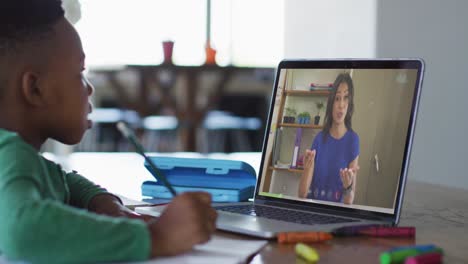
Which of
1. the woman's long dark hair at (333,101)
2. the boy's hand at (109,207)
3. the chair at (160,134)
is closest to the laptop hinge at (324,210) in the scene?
the woman's long dark hair at (333,101)

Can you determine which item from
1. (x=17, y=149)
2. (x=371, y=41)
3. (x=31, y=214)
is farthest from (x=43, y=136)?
(x=371, y=41)

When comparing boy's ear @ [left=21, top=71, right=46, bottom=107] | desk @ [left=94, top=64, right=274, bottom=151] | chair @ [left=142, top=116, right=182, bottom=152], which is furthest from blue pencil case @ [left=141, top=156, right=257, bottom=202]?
chair @ [left=142, top=116, right=182, bottom=152]

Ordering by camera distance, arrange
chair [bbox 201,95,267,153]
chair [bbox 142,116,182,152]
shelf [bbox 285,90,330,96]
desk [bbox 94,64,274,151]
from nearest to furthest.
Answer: shelf [bbox 285,90,330,96] → desk [bbox 94,64,274,151] → chair [bbox 142,116,182,152] → chair [bbox 201,95,267,153]

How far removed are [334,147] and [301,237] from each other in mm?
252

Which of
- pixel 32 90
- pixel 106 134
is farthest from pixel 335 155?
pixel 106 134

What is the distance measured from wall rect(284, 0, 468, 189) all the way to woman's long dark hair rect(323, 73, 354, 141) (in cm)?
62

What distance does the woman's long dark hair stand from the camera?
110 cm

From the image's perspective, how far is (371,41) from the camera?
1.76 m

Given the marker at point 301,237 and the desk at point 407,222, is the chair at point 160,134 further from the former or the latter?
the marker at point 301,237

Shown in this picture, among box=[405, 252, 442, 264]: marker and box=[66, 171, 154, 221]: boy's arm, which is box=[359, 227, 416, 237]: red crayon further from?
box=[66, 171, 154, 221]: boy's arm

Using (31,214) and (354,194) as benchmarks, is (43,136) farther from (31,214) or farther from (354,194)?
(354,194)

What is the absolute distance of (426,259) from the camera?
0.72 metres

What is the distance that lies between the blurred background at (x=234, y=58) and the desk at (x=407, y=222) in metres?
0.21

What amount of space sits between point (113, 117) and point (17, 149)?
5.53 meters
